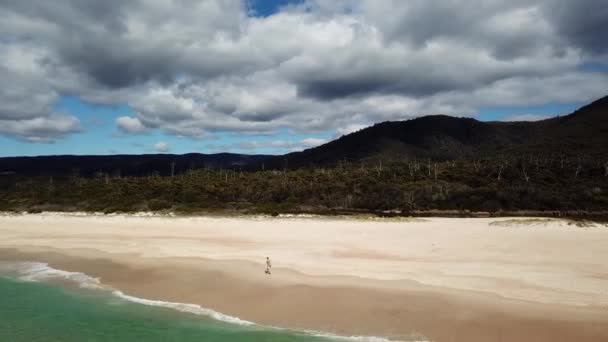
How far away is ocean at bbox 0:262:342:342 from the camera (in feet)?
34.8

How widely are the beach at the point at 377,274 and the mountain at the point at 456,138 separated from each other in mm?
81191

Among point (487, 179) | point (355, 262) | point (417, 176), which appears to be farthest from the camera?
point (417, 176)

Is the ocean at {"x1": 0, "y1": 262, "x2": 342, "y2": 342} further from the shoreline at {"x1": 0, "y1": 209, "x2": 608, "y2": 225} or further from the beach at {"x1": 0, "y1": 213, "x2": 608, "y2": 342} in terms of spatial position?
the shoreline at {"x1": 0, "y1": 209, "x2": 608, "y2": 225}

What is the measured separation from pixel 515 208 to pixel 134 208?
1565 inches

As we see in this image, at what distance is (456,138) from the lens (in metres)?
156

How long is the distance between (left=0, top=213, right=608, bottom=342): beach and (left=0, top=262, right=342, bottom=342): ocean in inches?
23.1

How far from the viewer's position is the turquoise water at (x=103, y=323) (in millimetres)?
10562

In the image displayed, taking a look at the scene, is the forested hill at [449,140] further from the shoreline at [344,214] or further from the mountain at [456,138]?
the shoreline at [344,214]

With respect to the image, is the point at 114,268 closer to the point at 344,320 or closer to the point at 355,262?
the point at 355,262

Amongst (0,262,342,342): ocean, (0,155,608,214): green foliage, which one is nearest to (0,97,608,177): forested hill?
(0,155,608,214): green foliage

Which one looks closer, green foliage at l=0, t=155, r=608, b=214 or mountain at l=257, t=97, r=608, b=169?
green foliage at l=0, t=155, r=608, b=214

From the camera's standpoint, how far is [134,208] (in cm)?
4575

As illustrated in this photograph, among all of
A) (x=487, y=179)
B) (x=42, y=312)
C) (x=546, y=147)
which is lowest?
(x=42, y=312)

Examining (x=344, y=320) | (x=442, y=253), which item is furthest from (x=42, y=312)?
(x=442, y=253)
